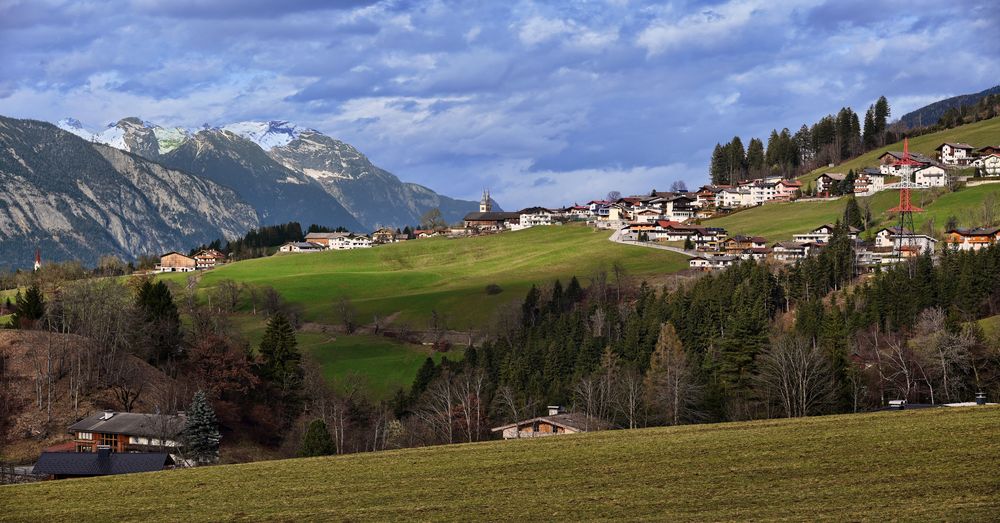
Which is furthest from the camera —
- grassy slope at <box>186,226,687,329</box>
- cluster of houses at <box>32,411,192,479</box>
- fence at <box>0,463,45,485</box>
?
grassy slope at <box>186,226,687,329</box>

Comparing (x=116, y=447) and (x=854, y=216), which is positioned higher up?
(x=854, y=216)

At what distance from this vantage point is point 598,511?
35875 mm

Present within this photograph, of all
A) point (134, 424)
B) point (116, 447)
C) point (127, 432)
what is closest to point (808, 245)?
point (134, 424)

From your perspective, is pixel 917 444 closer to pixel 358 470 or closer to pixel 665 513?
pixel 665 513

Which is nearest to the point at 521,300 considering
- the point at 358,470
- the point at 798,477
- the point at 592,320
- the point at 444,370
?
the point at 592,320

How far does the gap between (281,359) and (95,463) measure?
1473 inches

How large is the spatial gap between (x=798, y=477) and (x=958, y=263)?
82.1 metres

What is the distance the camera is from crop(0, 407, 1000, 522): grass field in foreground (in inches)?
1367

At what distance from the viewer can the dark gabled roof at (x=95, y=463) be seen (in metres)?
62.6

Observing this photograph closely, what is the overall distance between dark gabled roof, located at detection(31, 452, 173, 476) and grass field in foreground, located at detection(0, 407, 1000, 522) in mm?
9288

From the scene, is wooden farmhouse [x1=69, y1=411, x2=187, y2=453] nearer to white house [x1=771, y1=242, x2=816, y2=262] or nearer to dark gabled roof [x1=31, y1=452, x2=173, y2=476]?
dark gabled roof [x1=31, y1=452, x2=173, y2=476]

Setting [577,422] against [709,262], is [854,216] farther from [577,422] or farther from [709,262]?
[577,422]

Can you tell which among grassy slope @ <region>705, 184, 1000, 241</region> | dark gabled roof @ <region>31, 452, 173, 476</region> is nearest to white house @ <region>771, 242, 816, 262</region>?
grassy slope @ <region>705, 184, 1000, 241</region>

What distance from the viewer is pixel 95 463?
6297 centimetres
